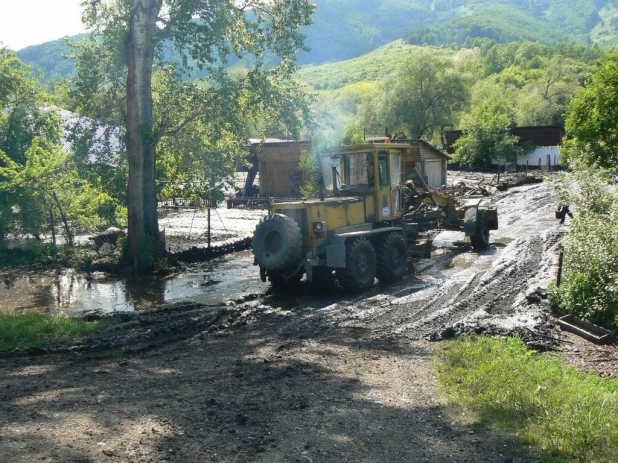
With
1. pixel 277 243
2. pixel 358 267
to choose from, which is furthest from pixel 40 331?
pixel 358 267

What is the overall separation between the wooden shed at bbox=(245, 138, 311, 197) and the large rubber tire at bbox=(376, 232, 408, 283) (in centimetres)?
1959

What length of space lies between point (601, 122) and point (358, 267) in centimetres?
1133

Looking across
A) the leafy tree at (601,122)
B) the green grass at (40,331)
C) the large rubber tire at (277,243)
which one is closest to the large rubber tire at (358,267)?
the large rubber tire at (277,243)

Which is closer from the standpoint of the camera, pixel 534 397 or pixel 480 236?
pixel 534 397

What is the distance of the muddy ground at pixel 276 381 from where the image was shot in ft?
18.8

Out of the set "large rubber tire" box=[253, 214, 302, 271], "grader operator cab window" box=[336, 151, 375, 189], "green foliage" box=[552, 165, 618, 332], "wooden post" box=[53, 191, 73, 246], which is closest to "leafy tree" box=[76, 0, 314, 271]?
"wooden post" box=[53, 191, 73, 246]

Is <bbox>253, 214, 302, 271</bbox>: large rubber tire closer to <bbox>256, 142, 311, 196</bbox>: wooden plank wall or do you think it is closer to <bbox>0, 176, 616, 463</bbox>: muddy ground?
<bbox>0, 176, 616, 463</bbox>: muddy ground

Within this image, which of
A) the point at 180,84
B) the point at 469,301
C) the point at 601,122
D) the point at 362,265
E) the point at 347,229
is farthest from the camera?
the point at 601,122

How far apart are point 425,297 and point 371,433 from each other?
7.14 metres

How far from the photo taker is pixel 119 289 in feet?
53.0

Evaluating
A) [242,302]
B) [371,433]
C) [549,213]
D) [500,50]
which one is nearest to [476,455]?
[371,433]

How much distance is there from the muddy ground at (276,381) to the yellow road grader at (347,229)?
1.88ft

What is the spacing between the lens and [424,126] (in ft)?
232

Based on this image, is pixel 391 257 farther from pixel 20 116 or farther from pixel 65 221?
pixel 20 116
